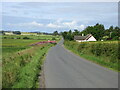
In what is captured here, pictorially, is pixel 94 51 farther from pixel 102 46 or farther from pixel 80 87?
pixel 80 87

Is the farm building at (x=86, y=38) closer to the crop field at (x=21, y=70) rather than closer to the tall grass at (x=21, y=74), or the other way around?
the crop field at (x=21, y=70)

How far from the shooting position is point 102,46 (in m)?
25.0

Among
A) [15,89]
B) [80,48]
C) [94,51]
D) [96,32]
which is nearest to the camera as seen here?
[15,89]

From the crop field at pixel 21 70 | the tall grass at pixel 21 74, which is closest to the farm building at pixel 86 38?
the crop field at pixel 21 70

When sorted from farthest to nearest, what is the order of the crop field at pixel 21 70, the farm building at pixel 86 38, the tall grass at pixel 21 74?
the farm building at pixel 86 38 < the crop field at pixel 21 70 < the tall grass at pixel 21 74

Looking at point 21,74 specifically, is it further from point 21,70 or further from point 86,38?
point 86,38

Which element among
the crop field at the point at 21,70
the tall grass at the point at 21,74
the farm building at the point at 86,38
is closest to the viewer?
the tall grass at the point at 21,74

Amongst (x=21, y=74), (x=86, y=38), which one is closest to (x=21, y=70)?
(x=21, y=74)

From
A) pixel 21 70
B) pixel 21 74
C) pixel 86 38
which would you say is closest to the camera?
pixel 21 74

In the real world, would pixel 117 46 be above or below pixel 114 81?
above

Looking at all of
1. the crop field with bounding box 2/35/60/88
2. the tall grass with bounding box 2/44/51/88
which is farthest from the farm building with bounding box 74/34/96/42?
the tall grass with bounding box 2/44/51/88

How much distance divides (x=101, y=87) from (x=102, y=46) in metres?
14.8

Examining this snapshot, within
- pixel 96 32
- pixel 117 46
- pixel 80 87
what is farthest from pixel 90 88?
→ pixel 96 32

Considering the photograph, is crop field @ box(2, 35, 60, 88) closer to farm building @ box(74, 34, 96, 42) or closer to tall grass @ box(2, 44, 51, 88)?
tall grass @ box(2, 44, 51, 88)
